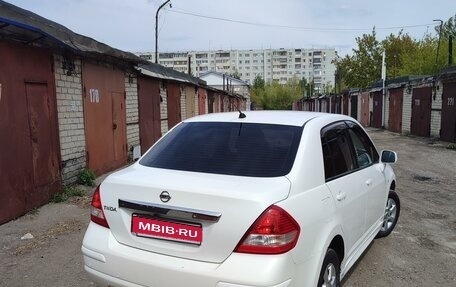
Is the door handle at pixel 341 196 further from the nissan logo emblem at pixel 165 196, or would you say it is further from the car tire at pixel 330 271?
the nissan logo emblem at pixel 165 196

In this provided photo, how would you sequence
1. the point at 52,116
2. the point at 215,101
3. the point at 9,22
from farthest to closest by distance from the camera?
the point at 215,101
the point at 52,116
the point at 9,22

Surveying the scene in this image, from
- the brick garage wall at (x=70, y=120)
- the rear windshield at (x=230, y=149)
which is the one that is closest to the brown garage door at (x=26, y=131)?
the brick garage wall at (x=70, y=120)

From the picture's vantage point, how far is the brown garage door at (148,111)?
40.4ft

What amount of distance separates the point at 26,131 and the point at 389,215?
199 inches

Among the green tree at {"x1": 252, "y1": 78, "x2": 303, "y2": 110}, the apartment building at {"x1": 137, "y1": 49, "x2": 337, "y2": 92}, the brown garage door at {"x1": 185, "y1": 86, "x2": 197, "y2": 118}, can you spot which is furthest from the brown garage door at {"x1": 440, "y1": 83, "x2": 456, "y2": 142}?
the apartment building at {"x1": 137, "y1": 49, "x2": 337, "y2": 92}

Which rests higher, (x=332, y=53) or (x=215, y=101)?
(x=332, y=53)

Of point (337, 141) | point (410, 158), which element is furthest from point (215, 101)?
point (337, 141)

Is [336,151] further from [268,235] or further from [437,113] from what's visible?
A: [437,113]

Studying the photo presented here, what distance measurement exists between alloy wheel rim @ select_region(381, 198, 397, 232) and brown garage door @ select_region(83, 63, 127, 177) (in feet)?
18.8

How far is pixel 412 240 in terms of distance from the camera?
16.7 feet

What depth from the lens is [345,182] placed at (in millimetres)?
3369

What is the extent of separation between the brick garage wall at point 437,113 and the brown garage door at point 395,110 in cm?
444

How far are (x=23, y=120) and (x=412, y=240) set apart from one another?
541 cm

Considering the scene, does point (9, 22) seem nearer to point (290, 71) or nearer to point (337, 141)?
point (337, 141)
